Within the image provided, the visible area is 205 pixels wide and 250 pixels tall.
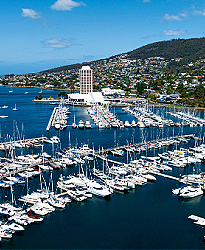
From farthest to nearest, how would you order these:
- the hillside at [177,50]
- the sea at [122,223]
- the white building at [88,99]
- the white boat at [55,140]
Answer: the hillside at [177,50], the white building at [88,99], the white boat at [55,140], the sea at [122,223]

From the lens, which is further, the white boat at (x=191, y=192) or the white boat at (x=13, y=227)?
the white boat at (x=191, y=192)

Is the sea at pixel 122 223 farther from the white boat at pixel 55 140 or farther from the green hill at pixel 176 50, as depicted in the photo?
the green hill at pixel 176 50

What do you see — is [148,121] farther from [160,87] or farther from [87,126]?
[160,87]

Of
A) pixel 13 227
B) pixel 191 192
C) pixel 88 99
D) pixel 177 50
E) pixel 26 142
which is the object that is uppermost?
pixel 177 50

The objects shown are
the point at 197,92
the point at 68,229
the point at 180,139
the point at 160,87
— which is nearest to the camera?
the point at 68,229

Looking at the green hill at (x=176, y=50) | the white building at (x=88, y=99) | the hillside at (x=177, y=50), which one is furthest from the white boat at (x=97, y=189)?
the green hill at (x=176, y=50)

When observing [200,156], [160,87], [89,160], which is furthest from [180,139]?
[160,87]

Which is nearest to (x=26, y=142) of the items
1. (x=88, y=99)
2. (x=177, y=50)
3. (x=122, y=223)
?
(x=122, y=223)

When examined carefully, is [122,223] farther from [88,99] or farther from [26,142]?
[88,99]
